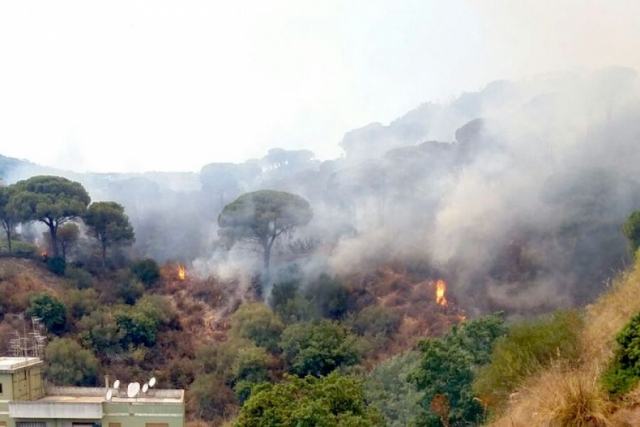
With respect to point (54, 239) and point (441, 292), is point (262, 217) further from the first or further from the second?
point (54, 239)

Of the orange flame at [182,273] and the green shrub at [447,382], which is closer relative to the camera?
the green shrub at [447,382]

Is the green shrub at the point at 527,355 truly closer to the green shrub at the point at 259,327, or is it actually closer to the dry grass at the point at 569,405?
the dry grass at the point at 569,405

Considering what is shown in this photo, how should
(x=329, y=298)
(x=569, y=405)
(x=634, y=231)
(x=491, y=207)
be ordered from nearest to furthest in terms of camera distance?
(x=569, y=405) → (x=634, y=231) → (x=329, y=298) → (x=491, y=207)

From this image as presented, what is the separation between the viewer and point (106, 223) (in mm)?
34781

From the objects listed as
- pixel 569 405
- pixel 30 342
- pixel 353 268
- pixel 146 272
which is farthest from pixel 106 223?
pixel 569 405

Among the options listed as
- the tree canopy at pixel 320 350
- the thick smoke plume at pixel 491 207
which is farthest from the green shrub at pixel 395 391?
the thick smoke plume at pixel 491 207

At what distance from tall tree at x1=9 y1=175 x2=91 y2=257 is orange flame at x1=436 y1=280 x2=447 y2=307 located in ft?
71.2

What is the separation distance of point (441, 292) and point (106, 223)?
20.8 m

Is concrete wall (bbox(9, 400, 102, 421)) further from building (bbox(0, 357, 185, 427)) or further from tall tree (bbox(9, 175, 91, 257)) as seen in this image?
tall tree (bbox(9, 175, 91, 257))

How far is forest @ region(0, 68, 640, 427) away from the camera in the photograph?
18438mm

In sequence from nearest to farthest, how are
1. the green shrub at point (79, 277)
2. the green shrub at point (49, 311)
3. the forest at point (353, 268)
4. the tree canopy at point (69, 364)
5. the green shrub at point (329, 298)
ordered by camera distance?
the forest at point (353, 268) → the tree canopy at point (69, 364) → the green shrub at point (49, 311) → the green shrub at point (329, 298) → the green shrub at point (79, 277)

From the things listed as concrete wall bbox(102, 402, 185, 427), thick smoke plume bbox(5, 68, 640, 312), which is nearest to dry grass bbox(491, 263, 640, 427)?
concrete wall bbox(102, 402, 185, 427)

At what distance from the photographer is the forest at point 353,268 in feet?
60.5

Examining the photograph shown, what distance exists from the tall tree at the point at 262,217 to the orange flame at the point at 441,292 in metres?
9.92
